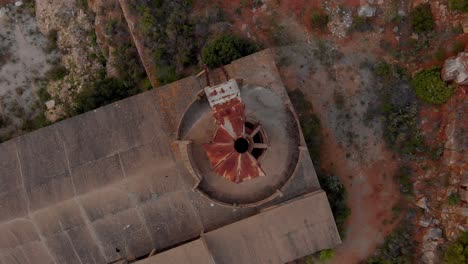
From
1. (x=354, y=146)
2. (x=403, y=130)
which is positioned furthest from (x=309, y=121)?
(x=403, y=130)

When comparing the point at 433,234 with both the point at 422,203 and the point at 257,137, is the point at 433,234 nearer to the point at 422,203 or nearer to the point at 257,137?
the point at 422,203

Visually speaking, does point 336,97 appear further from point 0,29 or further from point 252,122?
point 0,29

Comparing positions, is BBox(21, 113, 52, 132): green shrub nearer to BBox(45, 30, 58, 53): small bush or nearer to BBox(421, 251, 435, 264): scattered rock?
BBox(45, 30, 58, 53): small bush

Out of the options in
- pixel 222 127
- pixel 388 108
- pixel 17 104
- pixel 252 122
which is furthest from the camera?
pixel 17 104

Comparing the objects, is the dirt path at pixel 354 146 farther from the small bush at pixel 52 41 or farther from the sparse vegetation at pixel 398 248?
the small bush at pixel 52 41

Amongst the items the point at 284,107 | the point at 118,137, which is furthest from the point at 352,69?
the point at 118,137

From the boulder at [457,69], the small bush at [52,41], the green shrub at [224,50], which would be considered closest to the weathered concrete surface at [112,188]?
the green shrub at [224,50]
